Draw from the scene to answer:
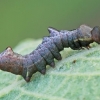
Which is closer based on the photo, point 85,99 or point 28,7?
point 85,99

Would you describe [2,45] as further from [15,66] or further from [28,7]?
[15,66]

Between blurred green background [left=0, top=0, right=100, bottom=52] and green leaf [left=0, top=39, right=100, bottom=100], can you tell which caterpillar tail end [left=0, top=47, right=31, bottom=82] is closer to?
green leaf [left=0, top=39, right=100, bottom=100]

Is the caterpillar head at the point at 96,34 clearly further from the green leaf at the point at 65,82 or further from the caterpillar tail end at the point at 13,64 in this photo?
the caterpillar tail end at the point at 13,64

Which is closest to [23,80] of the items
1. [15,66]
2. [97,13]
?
[15,66]

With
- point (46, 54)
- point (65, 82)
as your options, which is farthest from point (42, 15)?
point (65, 82)

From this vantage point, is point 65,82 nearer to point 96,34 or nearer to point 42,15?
point 96,34

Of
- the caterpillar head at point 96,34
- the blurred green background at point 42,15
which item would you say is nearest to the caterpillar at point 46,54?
the caterpillar head at point 96,34

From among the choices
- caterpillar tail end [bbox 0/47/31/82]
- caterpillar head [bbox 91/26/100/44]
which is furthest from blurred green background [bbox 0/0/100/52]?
caterpillar head [bbox 91/26/100/44]
